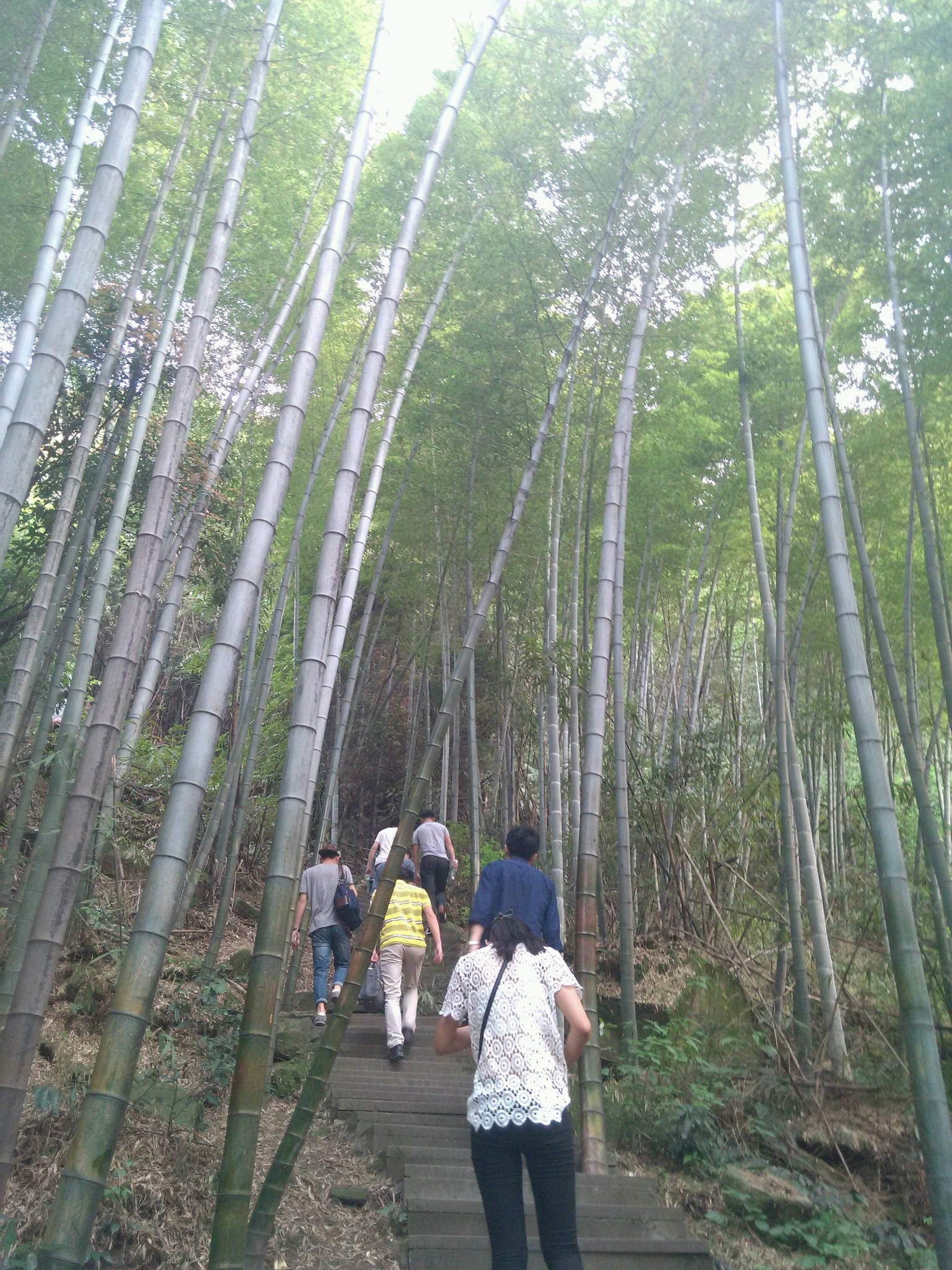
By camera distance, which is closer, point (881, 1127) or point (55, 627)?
point (881, 1127)

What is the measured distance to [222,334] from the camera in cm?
670

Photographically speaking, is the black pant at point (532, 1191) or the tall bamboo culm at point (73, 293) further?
the tall bamboo culm at point (73, 293)

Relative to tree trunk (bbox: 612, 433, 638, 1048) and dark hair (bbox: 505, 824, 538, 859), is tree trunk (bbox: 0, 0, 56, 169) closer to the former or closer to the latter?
tree trunk (bbox: 612, 433, 638, 1048)

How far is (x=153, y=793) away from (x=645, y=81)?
582 cm

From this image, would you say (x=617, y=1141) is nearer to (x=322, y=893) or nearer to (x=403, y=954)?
(x=403, y=954)

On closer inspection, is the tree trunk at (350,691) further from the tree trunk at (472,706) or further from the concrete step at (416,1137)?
the concrete step at (416,1137)

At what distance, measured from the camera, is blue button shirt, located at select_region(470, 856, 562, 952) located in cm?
289

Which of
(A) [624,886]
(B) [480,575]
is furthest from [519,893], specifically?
(B) [480,575]

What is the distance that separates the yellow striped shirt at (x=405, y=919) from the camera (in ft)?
14.5

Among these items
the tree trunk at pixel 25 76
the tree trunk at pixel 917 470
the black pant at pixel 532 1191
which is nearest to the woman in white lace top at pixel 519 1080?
the black pant at pixel 532 1191

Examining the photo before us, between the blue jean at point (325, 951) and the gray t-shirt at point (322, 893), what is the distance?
4 centimetres

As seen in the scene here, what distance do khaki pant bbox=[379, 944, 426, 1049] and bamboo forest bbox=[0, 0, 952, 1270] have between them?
45 millimetres

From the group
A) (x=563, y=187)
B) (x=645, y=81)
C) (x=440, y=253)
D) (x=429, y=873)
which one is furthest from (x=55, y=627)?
(x=645, y=81)

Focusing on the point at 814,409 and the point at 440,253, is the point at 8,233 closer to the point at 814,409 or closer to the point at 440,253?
the point at 440,253
